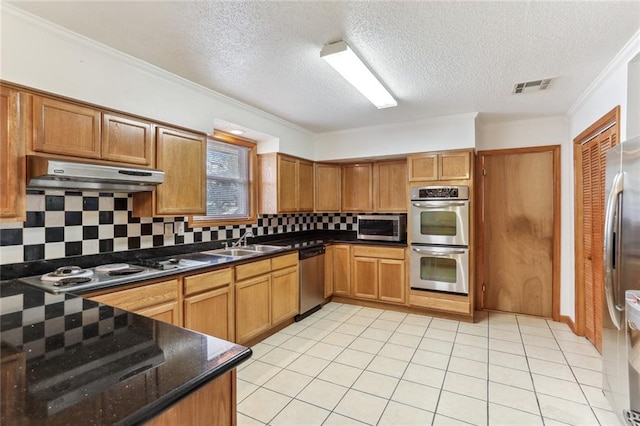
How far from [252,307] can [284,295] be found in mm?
523

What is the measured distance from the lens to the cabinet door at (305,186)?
14.2ft

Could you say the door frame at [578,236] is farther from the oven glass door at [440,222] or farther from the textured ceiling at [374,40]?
the oven glass door at [440,222]

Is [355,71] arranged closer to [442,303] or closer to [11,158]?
[11,158]

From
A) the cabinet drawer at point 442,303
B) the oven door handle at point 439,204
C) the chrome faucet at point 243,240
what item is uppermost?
the oven door handle at point 439,204

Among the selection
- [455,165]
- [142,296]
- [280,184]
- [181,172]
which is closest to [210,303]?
[142,296]

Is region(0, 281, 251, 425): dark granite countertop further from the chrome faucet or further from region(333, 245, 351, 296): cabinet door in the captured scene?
region(333, 245, 351, 296): cabinet door

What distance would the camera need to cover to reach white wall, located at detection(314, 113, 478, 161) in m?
3.69

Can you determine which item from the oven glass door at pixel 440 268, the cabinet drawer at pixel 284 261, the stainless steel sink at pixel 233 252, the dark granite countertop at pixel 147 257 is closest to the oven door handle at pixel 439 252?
the oven glass door at pixel 440 268

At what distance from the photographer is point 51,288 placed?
71.0 inches

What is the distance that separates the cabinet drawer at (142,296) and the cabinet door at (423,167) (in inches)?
119

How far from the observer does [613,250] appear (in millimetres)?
1904

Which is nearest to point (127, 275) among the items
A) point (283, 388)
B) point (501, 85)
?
point (283, 388)

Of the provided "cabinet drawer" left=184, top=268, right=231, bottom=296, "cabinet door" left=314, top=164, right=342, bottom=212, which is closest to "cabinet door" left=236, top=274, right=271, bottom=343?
"cabinet drawer" left=184, top=268, right=231, bottom=296

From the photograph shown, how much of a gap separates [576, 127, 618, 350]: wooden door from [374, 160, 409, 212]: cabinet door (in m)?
1.92
